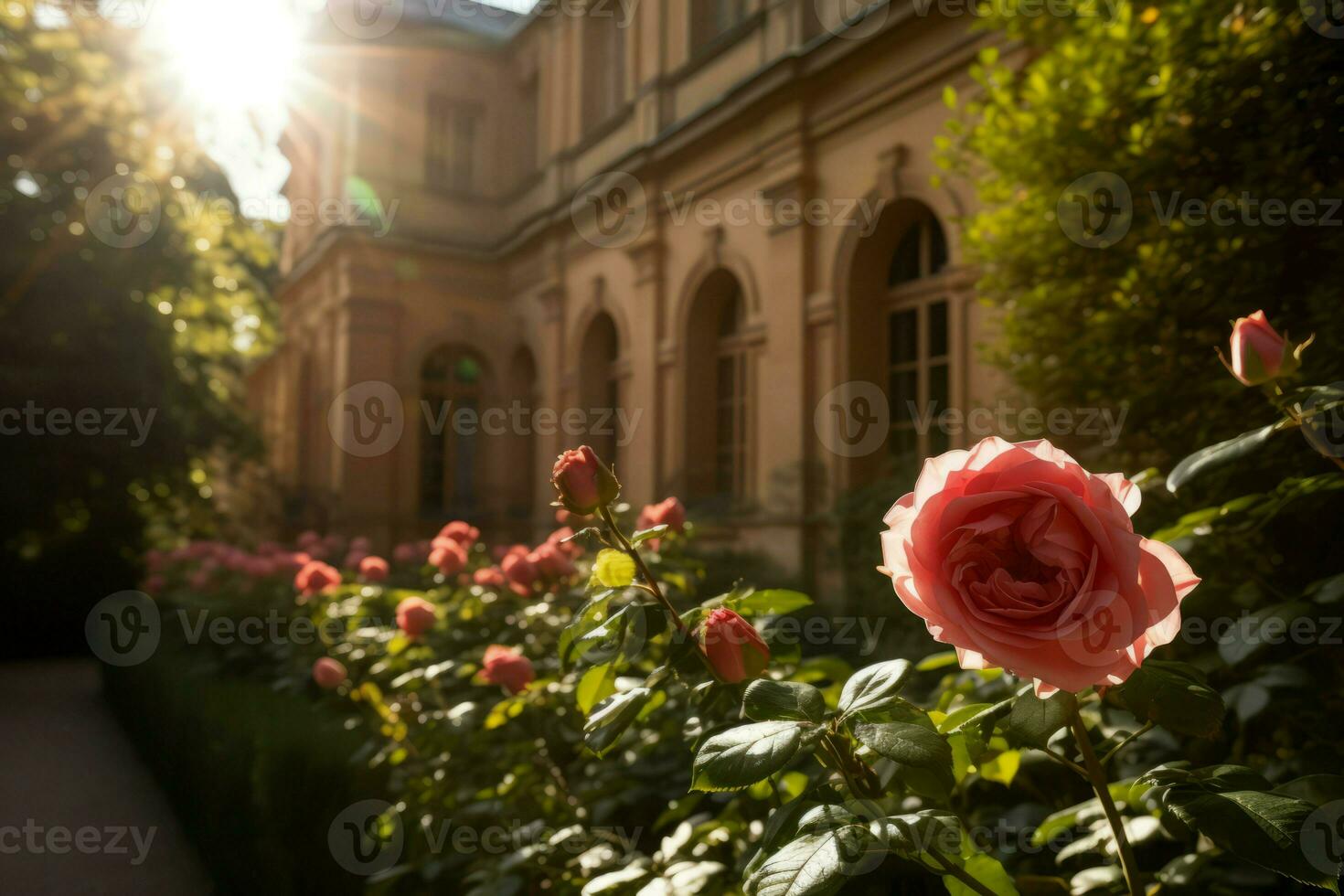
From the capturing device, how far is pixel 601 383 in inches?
567

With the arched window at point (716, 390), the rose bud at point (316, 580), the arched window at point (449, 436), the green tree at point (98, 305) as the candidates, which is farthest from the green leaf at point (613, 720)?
the arched window at point (449, 436)

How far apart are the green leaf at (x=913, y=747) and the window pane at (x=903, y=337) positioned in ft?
27.8

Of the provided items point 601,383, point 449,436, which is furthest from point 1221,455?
point 449,436

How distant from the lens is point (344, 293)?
16172 millimetres

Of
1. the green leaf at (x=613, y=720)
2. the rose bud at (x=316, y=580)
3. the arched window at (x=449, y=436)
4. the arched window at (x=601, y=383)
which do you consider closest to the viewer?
the green leaf at (x=613, y=720)

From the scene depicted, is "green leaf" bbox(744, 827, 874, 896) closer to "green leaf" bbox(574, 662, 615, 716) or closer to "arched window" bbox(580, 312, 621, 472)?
"green leaf" bbox(574, 662, 615, 716)

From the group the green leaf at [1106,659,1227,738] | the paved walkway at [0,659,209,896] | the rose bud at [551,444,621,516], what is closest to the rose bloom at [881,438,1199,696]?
the green leaf at [1106,659,1227,738]

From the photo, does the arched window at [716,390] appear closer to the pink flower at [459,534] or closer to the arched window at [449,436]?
the arched window at [449,436]

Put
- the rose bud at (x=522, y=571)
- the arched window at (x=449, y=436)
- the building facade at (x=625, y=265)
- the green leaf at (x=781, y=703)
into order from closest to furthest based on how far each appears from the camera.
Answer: the green leaf at (x=781, y=703) < the rose bud at (x=522, y=571) < the building facade at (x=625, y=265) < the arched window at (x=449, y=436)

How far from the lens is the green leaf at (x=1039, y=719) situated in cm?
102

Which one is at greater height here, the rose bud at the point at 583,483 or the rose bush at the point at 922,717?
the rose bud at the point at 583,483

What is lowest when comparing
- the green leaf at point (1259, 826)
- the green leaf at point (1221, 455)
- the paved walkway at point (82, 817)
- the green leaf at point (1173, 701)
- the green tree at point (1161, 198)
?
the paved walkway at point (82, 817)

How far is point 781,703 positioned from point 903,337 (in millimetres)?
8661

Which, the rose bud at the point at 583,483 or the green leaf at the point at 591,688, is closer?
the rose bud at the point at 583,483
